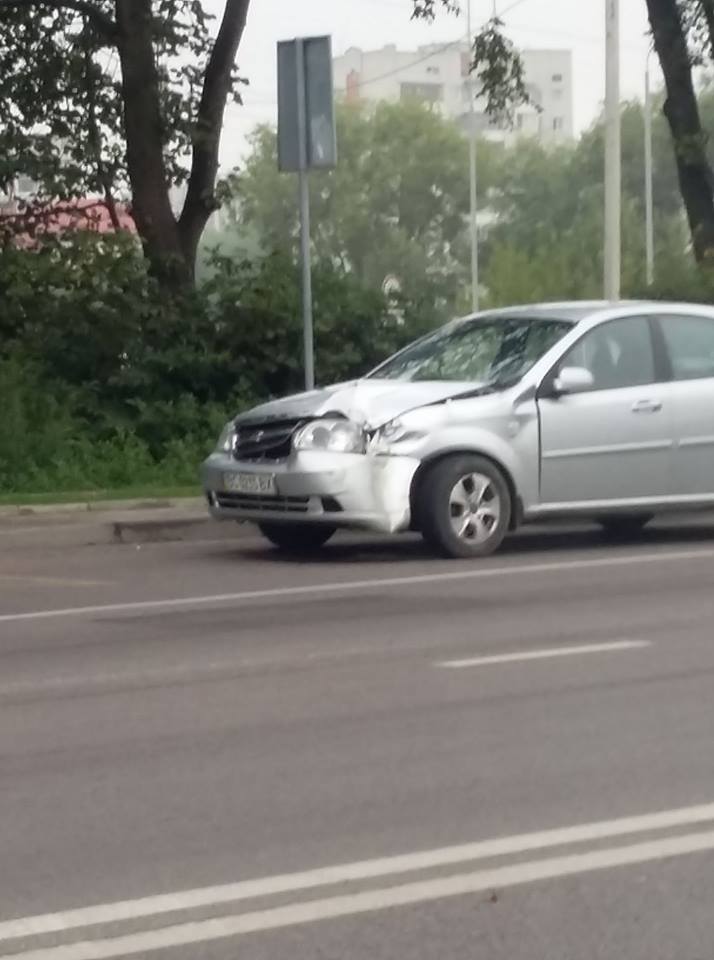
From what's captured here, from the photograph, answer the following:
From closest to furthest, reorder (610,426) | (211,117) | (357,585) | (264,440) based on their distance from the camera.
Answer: (357,585) → (264,440) → (610,426) → (211,117)

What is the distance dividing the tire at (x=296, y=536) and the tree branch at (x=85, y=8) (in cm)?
852

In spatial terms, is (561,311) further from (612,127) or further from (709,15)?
(709,15)

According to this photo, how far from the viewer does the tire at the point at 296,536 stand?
1455 cm

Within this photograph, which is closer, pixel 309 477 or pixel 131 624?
pixel 131 624

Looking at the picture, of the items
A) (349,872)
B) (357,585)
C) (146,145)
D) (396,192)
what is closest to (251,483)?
(357,585)

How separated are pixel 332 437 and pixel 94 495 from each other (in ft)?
11.5

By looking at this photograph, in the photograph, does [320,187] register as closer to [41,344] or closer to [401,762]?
[41,344]

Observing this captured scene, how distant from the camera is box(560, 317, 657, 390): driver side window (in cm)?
1450

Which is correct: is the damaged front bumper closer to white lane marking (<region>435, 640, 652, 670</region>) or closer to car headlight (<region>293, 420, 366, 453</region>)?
→ car headlight (<region>293, 420, 366, 453</region>)

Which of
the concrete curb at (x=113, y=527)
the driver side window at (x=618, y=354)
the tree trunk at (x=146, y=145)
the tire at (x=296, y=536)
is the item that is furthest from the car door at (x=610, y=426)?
the tree trunk at (x=146, y=145)

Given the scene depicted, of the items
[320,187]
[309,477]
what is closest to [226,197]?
[309,477]

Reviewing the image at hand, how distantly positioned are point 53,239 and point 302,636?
11.6 metres

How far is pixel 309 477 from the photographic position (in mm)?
13633

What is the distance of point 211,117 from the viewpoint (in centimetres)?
2242
